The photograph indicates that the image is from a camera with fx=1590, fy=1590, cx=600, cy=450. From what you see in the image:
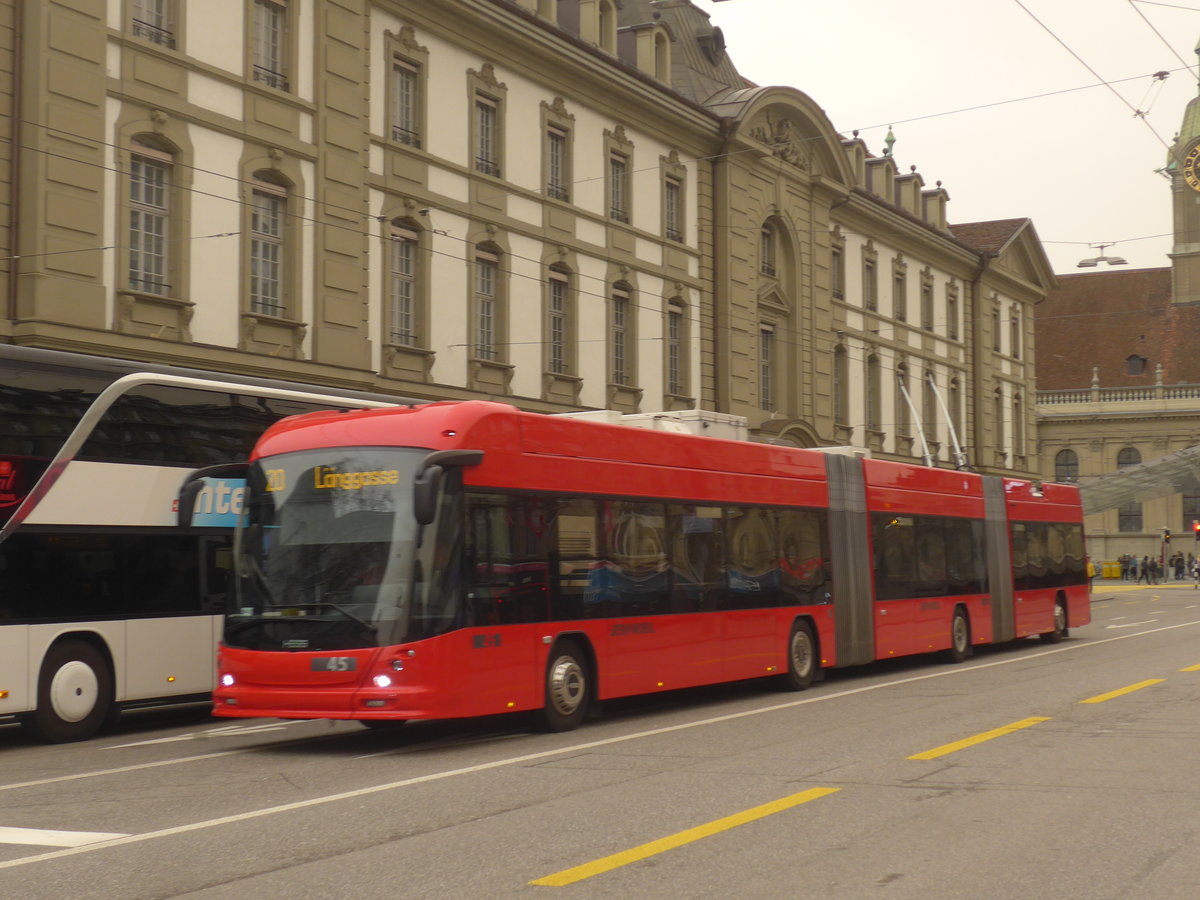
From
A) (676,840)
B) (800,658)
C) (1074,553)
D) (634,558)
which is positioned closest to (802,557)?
(800,658)

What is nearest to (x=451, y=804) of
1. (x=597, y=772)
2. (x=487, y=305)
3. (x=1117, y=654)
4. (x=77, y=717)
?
(x=597, y=772)

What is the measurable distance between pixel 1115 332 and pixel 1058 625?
75.1 meters

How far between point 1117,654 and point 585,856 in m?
18.6

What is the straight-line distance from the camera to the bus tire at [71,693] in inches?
557

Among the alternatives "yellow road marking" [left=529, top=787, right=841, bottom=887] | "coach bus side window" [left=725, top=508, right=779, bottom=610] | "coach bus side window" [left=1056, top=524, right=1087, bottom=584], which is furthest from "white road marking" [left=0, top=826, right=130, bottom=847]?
"coach bus side window" [left=1056, top=524, right=1087, bottom=584]

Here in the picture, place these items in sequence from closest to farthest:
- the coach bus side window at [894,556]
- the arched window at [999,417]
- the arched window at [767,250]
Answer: the coach bus side window at [894,556] < the arched window at [767,250] < the arched window at [999,417]

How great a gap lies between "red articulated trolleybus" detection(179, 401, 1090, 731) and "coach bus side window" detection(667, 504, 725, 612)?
0.03 meters

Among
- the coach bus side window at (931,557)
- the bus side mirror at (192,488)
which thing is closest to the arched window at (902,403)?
the coach bus side window at (931,557)

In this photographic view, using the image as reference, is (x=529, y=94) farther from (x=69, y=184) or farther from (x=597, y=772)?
(x=597, y=772)

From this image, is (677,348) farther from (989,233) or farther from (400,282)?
(989,233)

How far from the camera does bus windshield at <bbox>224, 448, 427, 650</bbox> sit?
12.5 meters

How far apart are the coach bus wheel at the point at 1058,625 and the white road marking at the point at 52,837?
22526mm

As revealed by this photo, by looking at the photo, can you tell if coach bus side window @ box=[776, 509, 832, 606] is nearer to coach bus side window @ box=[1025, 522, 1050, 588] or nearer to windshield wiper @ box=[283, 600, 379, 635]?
windshield wiper @ box=[283, 600, 379, 635]

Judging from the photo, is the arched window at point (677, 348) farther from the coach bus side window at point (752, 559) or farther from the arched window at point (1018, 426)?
the arched window at point (1018, 426)
